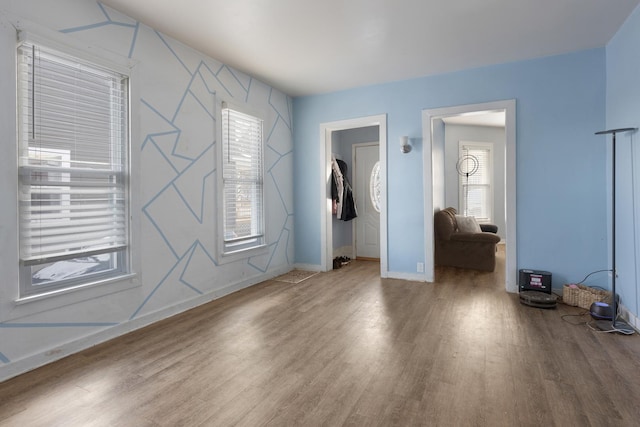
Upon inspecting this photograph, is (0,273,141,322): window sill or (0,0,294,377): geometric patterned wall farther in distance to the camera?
(0,0,294,377): geometric patterned wall

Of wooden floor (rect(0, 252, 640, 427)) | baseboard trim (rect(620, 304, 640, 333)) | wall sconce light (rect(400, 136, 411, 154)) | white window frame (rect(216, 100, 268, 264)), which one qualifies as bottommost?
wooden floor (rect(0, 252, 640, 427))

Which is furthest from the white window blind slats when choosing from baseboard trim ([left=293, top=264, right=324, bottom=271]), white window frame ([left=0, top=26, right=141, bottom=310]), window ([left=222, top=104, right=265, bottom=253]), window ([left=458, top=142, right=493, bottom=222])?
window ([left=458, top=142, right=493, bottom=222])

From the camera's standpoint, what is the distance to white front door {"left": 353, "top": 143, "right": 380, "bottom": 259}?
19.9 ft

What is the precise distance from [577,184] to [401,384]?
3039mm

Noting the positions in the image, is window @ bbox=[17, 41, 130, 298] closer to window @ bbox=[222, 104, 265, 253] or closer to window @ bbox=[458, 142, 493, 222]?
window @ bbox=[222, 104, 265, 253]

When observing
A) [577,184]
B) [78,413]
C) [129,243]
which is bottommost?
[78,413]

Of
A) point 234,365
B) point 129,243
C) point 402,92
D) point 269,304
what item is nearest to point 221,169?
point 129,243

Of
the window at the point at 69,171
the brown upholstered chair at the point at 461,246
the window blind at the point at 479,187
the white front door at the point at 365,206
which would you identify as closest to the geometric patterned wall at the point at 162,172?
the window at the point at 69,171

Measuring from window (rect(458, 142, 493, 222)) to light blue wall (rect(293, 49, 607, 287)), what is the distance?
3684 millimetres

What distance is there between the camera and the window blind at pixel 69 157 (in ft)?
7.23

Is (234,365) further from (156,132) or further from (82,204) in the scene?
(156,132)

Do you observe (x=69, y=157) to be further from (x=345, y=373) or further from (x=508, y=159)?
(x=508, y=159)

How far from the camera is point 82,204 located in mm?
2494

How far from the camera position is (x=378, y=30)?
3.07 metres
